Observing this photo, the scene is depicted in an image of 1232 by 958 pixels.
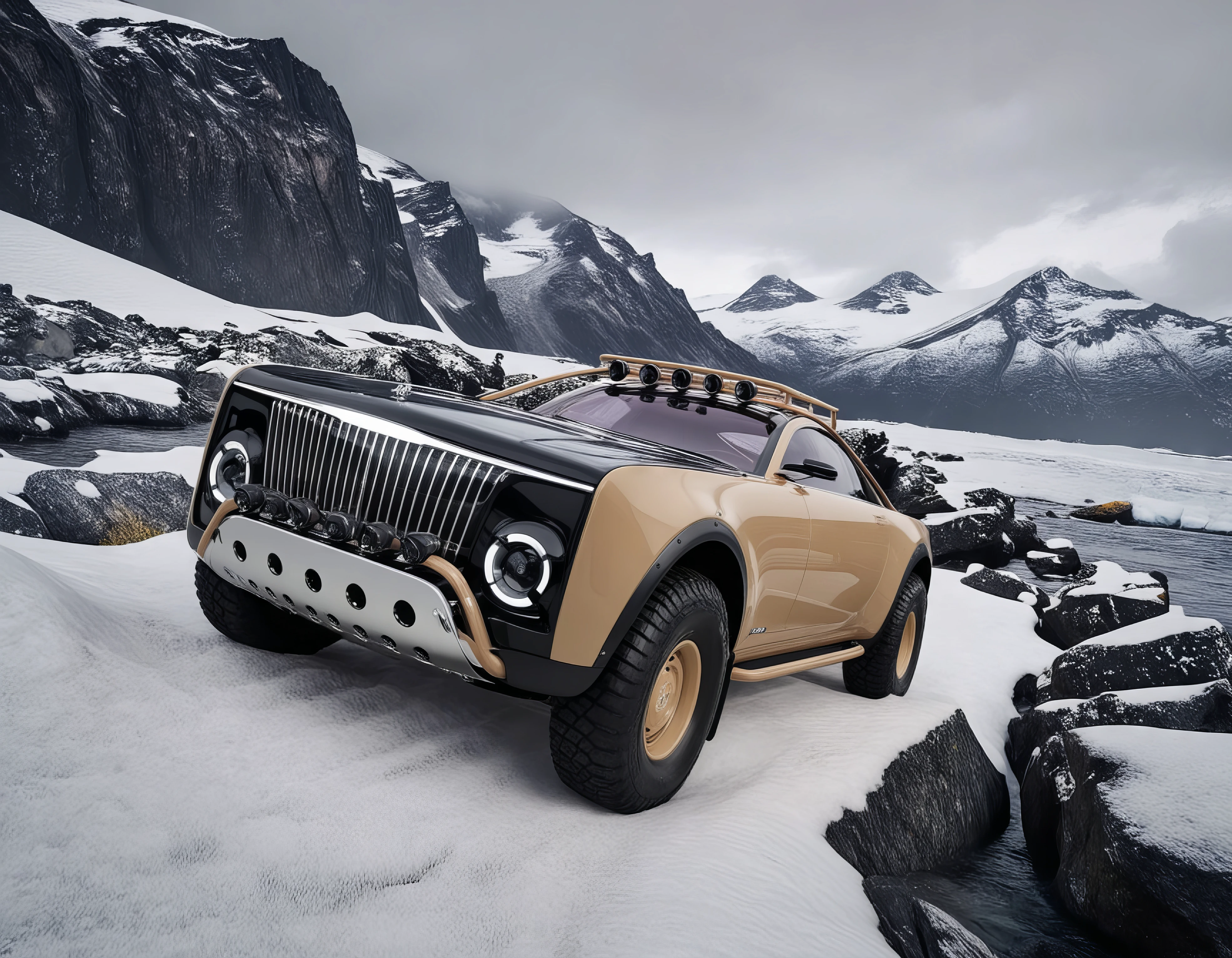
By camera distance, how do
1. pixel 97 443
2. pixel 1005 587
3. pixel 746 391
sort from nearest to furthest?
pixel 746 391 → pixel 1005 587 → pixel 97 443

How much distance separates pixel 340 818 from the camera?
2.23 metres

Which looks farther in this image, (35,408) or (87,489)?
(35,408)

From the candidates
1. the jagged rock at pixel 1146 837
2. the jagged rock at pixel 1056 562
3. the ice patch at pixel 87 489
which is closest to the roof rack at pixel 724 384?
the jagged rock at pixel 1146 837

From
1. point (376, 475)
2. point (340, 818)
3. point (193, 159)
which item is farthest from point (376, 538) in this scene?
point (193, 159)

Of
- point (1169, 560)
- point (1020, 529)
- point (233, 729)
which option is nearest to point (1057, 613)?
point (233, 729)

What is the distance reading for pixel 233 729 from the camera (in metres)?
2.60

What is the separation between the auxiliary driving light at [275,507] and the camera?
256cm

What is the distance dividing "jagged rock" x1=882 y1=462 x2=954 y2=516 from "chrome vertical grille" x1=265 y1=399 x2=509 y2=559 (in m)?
14.7

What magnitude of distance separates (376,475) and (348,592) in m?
0.40

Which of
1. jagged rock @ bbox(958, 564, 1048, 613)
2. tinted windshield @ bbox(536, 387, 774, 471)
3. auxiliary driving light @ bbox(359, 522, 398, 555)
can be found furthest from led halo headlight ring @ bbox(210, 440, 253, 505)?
jagged rock @ bbox(958, 564, 1048, 613)

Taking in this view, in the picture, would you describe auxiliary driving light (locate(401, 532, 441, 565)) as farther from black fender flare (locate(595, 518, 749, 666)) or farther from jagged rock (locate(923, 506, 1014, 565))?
jagged rock (locate(923, 506, 1014, 565))

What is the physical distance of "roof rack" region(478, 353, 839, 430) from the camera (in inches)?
158

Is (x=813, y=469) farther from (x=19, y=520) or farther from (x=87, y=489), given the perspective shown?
(x=87, y=489)

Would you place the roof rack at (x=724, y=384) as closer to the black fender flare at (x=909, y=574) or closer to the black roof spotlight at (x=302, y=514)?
the black fender flare at (x=909, y=574)
